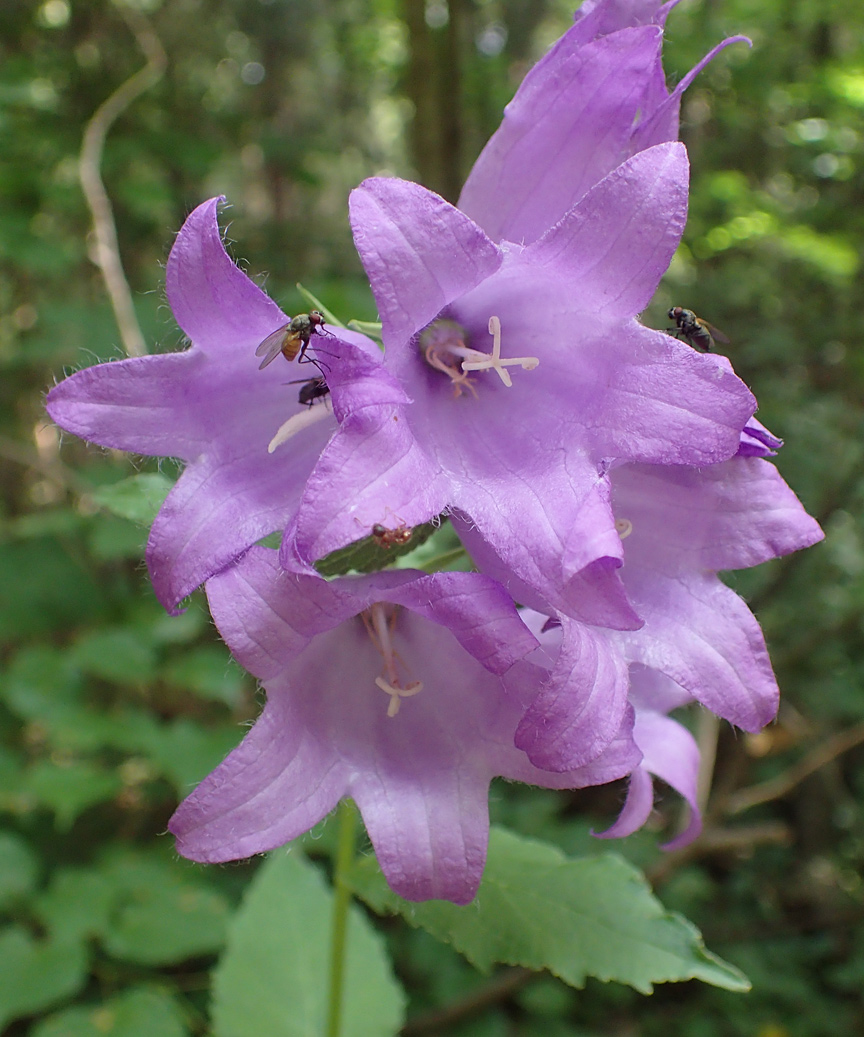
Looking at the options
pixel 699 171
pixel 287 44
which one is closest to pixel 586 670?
pixel 699 171

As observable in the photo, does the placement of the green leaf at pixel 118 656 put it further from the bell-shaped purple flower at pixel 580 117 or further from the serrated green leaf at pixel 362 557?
the bell-shaped purple flower at pixel 580 117

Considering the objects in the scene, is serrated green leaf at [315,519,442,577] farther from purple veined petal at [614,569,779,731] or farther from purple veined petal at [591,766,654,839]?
purple veined petal at [591,766,654,839]

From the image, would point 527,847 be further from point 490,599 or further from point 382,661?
point 490,599

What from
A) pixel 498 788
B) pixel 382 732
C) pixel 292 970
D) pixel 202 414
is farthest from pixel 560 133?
pixel 498 788

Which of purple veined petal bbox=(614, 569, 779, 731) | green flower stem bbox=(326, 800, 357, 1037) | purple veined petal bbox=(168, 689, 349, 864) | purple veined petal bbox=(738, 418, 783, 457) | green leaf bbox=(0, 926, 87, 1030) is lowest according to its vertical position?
green leaf bbox=(0, 926, 87, 1030)

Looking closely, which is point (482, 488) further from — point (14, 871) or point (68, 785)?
point (14, 871)

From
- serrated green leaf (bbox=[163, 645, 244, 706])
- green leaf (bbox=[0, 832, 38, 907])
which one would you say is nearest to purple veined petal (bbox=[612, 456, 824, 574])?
serrated green leaf (bbox=[163, 645, 244, 706])
